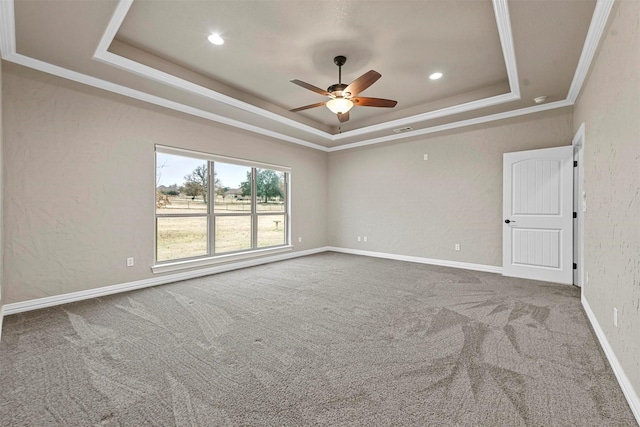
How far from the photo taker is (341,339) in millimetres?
2518

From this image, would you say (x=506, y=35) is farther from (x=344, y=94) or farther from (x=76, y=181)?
(x=76, y=181)

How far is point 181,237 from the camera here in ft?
15.7

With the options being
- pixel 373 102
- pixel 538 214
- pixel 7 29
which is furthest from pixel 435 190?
pixel 7 29

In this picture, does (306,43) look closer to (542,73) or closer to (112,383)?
(542,73)

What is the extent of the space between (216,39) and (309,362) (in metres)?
3.46

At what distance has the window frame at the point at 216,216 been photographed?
4391 millimetres

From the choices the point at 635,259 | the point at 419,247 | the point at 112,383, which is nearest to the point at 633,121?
the point at 635,259

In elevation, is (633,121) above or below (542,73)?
below

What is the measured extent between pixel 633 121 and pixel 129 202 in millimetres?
5218

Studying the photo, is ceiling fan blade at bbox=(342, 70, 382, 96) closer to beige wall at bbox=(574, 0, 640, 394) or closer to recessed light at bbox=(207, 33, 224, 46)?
recessed light at bbox=(207, 33, 224, 46)

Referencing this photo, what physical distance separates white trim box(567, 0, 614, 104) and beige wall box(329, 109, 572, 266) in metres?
1.23

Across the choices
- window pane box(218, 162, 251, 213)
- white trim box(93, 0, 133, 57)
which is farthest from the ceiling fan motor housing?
window pane box(218, 162, 251, 213)

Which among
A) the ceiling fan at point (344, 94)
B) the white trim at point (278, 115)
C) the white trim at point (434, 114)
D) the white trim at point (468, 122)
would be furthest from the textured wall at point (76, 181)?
the white trim at point (468, 122)

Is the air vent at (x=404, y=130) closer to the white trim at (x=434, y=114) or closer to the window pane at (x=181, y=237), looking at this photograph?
the white trim at (x=434, y=114)
